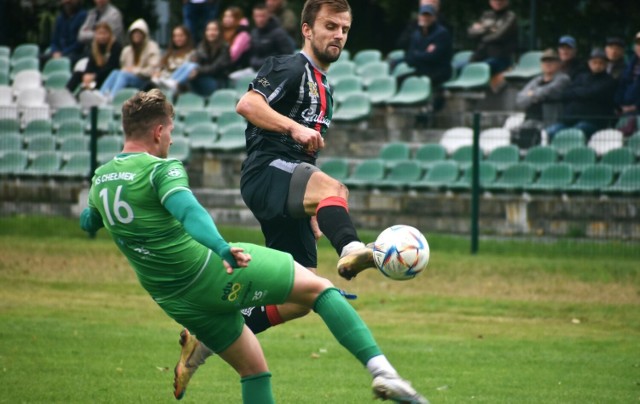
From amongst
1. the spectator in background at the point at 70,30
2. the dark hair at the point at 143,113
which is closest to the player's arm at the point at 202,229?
the dark hair at the point at 143,113

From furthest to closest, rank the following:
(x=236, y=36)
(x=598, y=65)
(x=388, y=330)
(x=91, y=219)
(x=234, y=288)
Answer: (x=236, y=36)
(x=598, y=65)
(x=388, y=330)
(x=91, y=219)
(x=234, y=288)

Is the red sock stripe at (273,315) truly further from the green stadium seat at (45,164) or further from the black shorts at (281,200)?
the green stadium seat at (45,164)

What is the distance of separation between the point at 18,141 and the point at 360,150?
5.61 m

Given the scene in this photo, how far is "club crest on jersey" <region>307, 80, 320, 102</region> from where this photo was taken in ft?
24.5

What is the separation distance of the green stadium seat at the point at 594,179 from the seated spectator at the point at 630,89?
94cm

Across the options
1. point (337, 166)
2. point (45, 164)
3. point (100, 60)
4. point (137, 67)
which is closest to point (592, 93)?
point (337, 166)

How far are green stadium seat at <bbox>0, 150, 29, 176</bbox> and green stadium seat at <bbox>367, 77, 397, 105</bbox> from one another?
5.87 meters

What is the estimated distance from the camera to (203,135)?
774 inches

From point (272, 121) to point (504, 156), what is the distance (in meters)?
10.4

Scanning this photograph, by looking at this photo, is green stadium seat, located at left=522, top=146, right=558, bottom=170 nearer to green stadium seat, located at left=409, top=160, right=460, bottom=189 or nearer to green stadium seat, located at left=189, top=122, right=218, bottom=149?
green stadium seat, located at left=409, top=160, right=460, bottom=189

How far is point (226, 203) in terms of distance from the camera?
61.3 feet

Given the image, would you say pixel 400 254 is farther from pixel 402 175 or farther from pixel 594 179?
pixel 402 175

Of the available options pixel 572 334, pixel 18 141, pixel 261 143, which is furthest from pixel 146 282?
pixel 18 141

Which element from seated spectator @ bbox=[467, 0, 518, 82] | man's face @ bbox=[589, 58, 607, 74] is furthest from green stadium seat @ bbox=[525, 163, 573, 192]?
seated spectator @ bbox=[467, 0, 518, 82]
